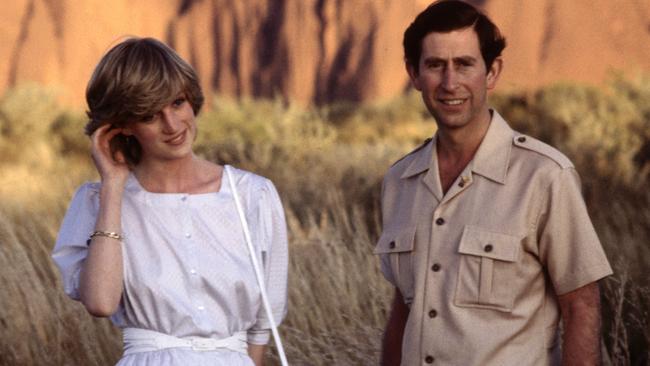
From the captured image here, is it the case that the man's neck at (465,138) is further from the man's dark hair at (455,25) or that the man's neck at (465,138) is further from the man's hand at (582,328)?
the man's hand at (582,328)

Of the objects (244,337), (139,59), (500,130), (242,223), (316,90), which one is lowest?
(316,90)

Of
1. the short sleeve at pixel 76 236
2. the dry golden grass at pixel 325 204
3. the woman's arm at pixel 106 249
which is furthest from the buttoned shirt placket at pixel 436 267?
the dry golden grass at pixel 325 204

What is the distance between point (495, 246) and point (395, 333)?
49 cm

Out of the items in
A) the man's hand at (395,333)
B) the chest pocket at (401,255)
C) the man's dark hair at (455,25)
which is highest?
the man's dark hair at (455,25)

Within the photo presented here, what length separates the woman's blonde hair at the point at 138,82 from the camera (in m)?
3.04

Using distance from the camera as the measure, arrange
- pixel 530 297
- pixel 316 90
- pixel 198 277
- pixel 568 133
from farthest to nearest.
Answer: pixel 316 90
pixel 568 133
pixel 198 277
pixel 530 297

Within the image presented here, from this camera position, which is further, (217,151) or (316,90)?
(316,90)

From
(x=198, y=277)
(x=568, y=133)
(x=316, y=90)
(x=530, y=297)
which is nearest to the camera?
(x=530, y=297)

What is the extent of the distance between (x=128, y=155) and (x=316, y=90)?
2411cm

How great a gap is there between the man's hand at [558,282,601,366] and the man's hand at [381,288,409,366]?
501 millimetres

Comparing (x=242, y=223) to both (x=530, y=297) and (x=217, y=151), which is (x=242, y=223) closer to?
(x=530, y=297)

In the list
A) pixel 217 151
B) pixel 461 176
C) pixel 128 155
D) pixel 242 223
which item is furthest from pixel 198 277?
pixel 217 151

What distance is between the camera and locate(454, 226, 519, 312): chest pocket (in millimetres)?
2924

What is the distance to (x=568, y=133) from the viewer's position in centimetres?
1627
